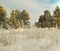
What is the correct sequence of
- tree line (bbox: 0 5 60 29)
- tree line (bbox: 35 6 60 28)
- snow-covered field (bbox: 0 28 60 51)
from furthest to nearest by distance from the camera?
tree line (bbox: 35 6 60 28), tree line (bbox: 0 5 60 29), snow-covered field (bbox: 0 28 60 51)

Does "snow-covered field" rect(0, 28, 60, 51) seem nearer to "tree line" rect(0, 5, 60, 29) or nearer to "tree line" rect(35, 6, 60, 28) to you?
"tree line" rect(0, 5, 60, 29)

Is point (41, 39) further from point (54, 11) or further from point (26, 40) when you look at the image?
point (54, 11)

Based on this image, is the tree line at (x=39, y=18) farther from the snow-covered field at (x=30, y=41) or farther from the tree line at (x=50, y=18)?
the snow-covered field at (x=30, y=41)

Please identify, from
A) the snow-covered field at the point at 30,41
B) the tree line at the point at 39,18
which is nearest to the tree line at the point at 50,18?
the tree line at the point at 39,18

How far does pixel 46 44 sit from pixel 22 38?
1.27 m

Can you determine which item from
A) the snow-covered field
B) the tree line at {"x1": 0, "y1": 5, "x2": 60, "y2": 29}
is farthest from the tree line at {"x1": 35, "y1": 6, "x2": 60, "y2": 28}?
the snow-covered field

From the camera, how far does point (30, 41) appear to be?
9.09 m

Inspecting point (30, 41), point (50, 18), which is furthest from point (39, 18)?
point (30, 41)

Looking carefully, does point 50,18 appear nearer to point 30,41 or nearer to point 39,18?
point 39,18

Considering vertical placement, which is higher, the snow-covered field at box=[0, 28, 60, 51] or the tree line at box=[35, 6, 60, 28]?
the tree line at box=[35, 6, 60, 28]

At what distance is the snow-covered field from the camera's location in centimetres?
826

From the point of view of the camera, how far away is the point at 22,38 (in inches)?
376

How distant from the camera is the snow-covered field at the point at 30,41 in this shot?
8258 mm

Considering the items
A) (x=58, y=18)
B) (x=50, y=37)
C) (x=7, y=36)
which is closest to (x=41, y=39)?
(x=50, y=37)
